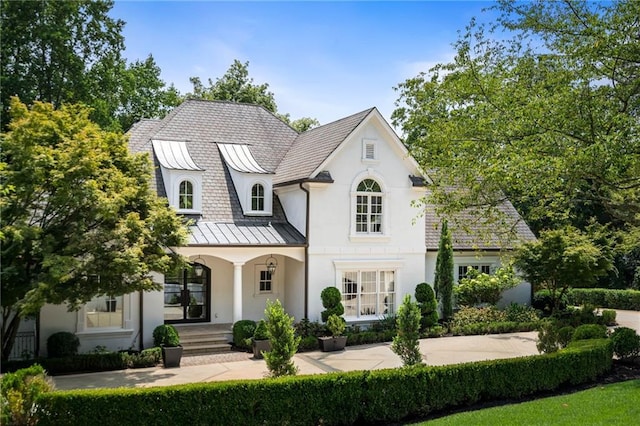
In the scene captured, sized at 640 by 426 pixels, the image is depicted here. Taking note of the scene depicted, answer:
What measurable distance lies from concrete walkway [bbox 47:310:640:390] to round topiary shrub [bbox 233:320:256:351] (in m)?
0.39

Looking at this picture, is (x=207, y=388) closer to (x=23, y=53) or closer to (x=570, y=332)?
(x=570, y=332)

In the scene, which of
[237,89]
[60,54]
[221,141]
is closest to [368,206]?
[221,141]

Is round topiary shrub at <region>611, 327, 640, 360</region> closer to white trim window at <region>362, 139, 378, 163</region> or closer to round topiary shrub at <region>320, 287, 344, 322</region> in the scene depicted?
round topiary shrub at <region>320, 287, 344, 322</region>

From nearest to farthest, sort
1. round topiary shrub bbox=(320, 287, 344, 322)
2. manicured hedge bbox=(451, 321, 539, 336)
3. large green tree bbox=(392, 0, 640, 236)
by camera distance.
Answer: large green tree bbox=(392, 0, 640, 236)
round topiary shrub bbox=(320, 287, 344, 322)
manicured hedge bbox=(451, 321, 539, 336)

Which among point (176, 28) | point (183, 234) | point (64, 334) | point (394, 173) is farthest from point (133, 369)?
point (394, 173)

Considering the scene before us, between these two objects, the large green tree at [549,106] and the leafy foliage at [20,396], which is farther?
the large green tree at [549,106]

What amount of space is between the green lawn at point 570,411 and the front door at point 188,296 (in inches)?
455

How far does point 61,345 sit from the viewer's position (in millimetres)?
16344

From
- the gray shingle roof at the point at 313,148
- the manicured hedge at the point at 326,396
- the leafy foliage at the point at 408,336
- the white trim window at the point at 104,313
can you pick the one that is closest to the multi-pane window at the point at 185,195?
the gray shingle roof at the point at 313,148

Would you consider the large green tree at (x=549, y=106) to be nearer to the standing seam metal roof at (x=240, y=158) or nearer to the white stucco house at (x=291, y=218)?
the white stucco house at (x=291, y=218)

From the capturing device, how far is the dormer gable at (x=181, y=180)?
20016mm

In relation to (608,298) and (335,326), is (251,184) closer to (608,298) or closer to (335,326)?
(335,326)

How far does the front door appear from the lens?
66.5ft

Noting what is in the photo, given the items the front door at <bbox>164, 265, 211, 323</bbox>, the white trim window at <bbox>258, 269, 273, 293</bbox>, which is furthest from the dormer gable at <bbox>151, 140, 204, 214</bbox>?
the white trim window at <bbox>258, 269, 273, 293</bbox>
